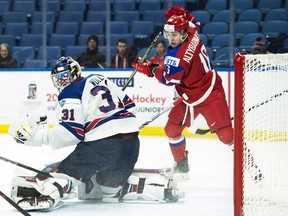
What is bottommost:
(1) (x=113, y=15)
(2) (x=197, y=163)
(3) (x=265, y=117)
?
(2) (x=197, y=163)

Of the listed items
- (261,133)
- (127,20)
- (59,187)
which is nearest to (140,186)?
(59,187)

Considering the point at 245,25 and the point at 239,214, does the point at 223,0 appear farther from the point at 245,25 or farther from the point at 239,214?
the point at 239,214

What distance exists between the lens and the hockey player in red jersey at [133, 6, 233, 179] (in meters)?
4.52

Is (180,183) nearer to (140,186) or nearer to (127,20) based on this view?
(140,186)

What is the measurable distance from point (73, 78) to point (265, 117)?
995 mm

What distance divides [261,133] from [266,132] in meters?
0.12

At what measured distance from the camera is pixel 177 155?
15.7 feet

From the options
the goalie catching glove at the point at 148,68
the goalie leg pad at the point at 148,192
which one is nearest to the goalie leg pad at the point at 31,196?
the goalie leg pad at the point at 148,192

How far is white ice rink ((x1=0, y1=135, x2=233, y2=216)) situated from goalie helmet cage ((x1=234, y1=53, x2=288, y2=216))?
0.31m

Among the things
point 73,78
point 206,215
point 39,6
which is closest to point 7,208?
point 73,78

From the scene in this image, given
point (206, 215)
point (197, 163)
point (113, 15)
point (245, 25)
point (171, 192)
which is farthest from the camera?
point (113, 15)

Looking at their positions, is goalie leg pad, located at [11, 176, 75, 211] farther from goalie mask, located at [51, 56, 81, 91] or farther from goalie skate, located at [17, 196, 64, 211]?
goalie mask, located at [51, 56, 81, 91]

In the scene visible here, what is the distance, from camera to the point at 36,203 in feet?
12.3

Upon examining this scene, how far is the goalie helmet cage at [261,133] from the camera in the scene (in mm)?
3271
